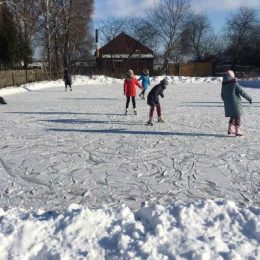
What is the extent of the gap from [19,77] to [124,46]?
21.8 metres

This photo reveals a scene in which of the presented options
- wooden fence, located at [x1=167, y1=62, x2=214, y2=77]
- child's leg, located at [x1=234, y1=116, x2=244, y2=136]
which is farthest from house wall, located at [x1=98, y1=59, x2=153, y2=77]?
child's leg, located at [x1=234, y1=116, x2=244, y2=136]

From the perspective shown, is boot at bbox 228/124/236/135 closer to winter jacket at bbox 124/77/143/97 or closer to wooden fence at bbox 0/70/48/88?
winter jacket at bbox 124/77/143/97

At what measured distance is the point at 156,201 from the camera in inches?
197

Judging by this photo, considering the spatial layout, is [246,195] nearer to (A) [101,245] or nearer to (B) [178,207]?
(B) [178,207]

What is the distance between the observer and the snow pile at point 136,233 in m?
3.53

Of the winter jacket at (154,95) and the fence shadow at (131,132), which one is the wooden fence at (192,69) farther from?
the fence shadow at (131,132)

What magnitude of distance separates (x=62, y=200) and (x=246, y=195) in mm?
2248

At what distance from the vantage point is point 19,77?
2903 centimetres

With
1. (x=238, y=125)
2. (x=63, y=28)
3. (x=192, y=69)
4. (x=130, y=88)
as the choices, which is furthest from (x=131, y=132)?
(x=192, y=69)

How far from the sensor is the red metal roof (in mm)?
48531

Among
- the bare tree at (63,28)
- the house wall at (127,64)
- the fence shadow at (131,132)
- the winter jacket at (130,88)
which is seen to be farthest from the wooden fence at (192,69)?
the fence shadow at (131,132)

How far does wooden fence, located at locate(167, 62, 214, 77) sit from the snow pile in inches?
1595

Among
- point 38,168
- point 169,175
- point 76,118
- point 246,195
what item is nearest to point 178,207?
point 246,195

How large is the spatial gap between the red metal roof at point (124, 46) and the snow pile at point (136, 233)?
1759 inches
